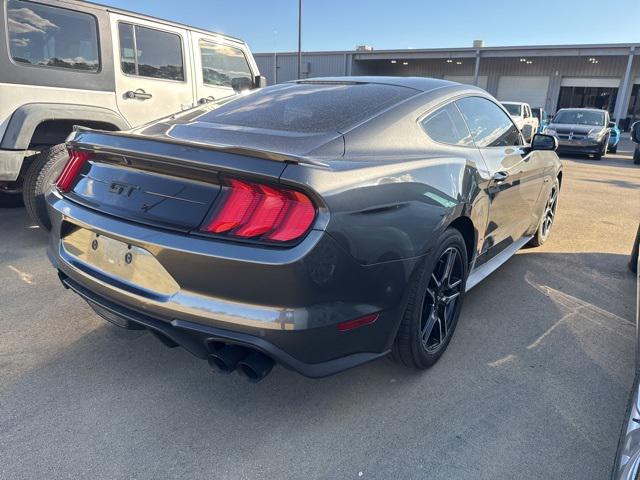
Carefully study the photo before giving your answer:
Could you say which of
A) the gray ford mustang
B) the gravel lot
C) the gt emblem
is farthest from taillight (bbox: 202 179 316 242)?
the gravel lot

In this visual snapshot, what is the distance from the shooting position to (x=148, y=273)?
198 centimetres

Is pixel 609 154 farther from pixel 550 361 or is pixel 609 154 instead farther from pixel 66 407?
pixel 66 407

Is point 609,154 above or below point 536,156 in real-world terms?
below

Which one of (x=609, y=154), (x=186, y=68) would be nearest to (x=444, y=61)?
(x=609, y=154)

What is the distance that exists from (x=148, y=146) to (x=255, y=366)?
3.35 ft

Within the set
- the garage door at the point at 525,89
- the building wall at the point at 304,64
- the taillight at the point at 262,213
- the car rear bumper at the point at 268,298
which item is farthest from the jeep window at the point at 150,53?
the garage door at the point at 525,89

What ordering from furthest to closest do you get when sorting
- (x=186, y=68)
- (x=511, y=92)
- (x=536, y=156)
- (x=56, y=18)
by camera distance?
1. (x=511, y=92)
2. (x=186, y=68)
3. (x=56, y=18)
4. (x=536, y=156)

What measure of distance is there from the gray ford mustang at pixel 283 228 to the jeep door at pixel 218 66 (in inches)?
125

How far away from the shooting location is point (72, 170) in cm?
246

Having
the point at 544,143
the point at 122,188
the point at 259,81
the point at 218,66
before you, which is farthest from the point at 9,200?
the point at 544,143

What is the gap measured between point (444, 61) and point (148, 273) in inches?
1448

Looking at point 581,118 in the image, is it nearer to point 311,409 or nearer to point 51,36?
point 51,36

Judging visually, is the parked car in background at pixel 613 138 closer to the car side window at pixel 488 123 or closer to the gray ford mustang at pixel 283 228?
the car side window at pixel 488 123

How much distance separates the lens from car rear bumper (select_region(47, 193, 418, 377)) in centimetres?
176
